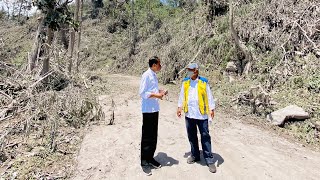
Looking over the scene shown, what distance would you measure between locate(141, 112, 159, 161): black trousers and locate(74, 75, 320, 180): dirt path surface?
30cm

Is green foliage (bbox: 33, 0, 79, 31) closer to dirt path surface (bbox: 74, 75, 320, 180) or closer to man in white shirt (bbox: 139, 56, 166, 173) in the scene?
dirt path surface (bbox: 74, 75, 320, 180)

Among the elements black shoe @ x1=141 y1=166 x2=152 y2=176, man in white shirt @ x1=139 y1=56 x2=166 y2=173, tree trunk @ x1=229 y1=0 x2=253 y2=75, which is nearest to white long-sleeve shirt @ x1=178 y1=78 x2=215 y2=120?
man in white shirt @ x1=139 y1=56 x2=166 y2=173

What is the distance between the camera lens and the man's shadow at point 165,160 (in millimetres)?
4438

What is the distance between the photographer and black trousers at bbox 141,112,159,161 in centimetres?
398

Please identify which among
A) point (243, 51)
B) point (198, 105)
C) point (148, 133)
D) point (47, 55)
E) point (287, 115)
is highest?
point (243, 51)

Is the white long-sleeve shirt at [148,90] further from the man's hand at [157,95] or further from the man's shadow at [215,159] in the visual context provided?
the man's shadow at [215,159]

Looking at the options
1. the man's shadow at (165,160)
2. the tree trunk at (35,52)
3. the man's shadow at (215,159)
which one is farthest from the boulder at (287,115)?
the tree trunk at (35,52)

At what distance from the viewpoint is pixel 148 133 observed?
13.2 ft

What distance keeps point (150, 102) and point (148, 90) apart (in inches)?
6.4

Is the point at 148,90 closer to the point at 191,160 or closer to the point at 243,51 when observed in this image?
the point at 191,160

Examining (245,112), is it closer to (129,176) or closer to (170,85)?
(129,176)

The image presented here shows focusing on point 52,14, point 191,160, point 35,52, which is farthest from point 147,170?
point 35,52

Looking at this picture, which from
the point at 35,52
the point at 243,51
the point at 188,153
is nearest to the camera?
the point at 188,153

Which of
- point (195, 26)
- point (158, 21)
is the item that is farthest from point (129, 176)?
point (158, 21)
